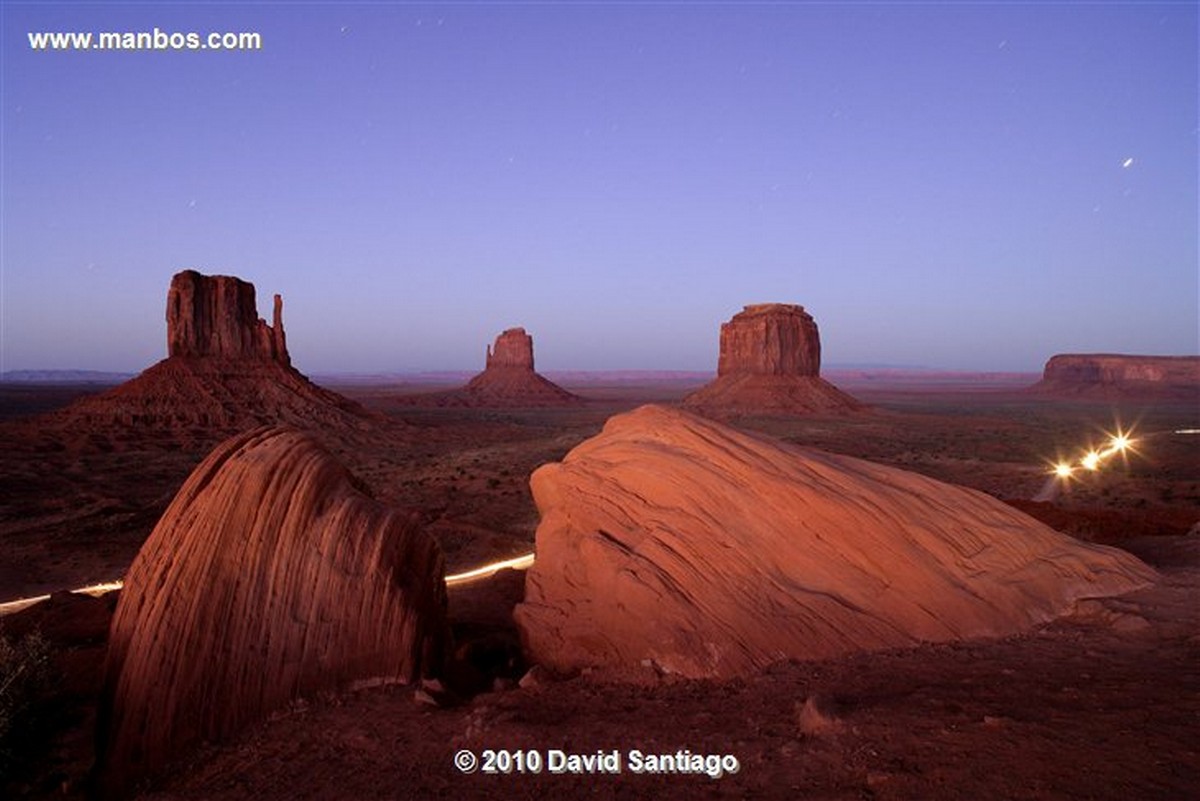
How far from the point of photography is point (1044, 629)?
263 inches

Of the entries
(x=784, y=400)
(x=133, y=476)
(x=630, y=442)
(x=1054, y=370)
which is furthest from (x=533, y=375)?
(x=630, y=442)

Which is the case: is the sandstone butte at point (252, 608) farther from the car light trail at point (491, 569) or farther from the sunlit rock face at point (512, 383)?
the sunlit rock face at point (512, 383)

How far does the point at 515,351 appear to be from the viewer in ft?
419

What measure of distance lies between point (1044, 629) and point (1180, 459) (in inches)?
1437

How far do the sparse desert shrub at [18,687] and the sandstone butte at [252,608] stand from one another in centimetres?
90

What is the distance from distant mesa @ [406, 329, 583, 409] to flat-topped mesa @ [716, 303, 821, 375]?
31.1 m

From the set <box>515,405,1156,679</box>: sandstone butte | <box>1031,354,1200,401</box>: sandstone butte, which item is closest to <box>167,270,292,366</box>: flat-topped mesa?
<box>515,405,1156,679</box>: sandstone butte

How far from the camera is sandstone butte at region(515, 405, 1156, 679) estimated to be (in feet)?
21.8

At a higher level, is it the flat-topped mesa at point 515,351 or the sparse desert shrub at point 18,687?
the flat-topped mesa at point 515,351

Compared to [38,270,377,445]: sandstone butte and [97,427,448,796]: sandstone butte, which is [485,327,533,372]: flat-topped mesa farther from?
[97,427,448,796]: sandstone butte

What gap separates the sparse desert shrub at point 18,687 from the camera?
20.0ft

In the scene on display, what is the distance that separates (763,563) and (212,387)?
57.1 metres

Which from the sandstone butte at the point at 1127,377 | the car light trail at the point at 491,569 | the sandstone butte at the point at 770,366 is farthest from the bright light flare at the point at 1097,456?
the sandstone butte at the point at 1127,377

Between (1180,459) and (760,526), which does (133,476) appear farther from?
(1180,459)
